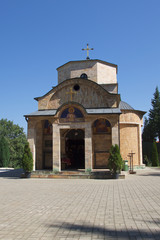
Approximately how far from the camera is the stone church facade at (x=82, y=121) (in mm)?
16197

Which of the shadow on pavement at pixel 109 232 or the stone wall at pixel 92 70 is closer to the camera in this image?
the shadow on pavement at pixel 109 232

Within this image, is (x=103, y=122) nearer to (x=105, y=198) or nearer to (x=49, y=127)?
(x=49, y=127)

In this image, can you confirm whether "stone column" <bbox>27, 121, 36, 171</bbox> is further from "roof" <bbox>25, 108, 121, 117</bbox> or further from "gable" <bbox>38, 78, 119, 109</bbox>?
"gable" <bbox>38, 78, 119, 109</bbox>

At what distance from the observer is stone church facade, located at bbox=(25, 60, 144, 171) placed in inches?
638

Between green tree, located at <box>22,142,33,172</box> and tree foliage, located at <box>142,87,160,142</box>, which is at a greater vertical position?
tree foliage, located at <box>142,87,160,142</box>

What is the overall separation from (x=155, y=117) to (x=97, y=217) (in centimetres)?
→ 3549

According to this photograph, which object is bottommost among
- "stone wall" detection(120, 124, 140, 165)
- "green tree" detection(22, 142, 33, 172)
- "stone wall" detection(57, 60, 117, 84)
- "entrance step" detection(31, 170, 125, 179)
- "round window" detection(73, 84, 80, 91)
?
"entrance step" detection(31, 170, 125, 179)

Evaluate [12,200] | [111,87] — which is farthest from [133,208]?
[111,87]

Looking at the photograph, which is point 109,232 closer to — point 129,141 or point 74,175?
point 74,175

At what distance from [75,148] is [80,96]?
537 cm

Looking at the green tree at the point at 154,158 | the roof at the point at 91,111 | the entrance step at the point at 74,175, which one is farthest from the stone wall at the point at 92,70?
the green tree at the point at 154,158

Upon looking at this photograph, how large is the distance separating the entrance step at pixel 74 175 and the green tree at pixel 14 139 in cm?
2872

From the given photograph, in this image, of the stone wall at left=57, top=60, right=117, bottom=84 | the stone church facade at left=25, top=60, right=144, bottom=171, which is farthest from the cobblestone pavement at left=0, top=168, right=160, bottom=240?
the stone wall at left=57, top=60, right=117, bottom=84

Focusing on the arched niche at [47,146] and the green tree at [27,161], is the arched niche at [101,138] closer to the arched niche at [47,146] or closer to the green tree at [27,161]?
the arched niche at [47,146]
